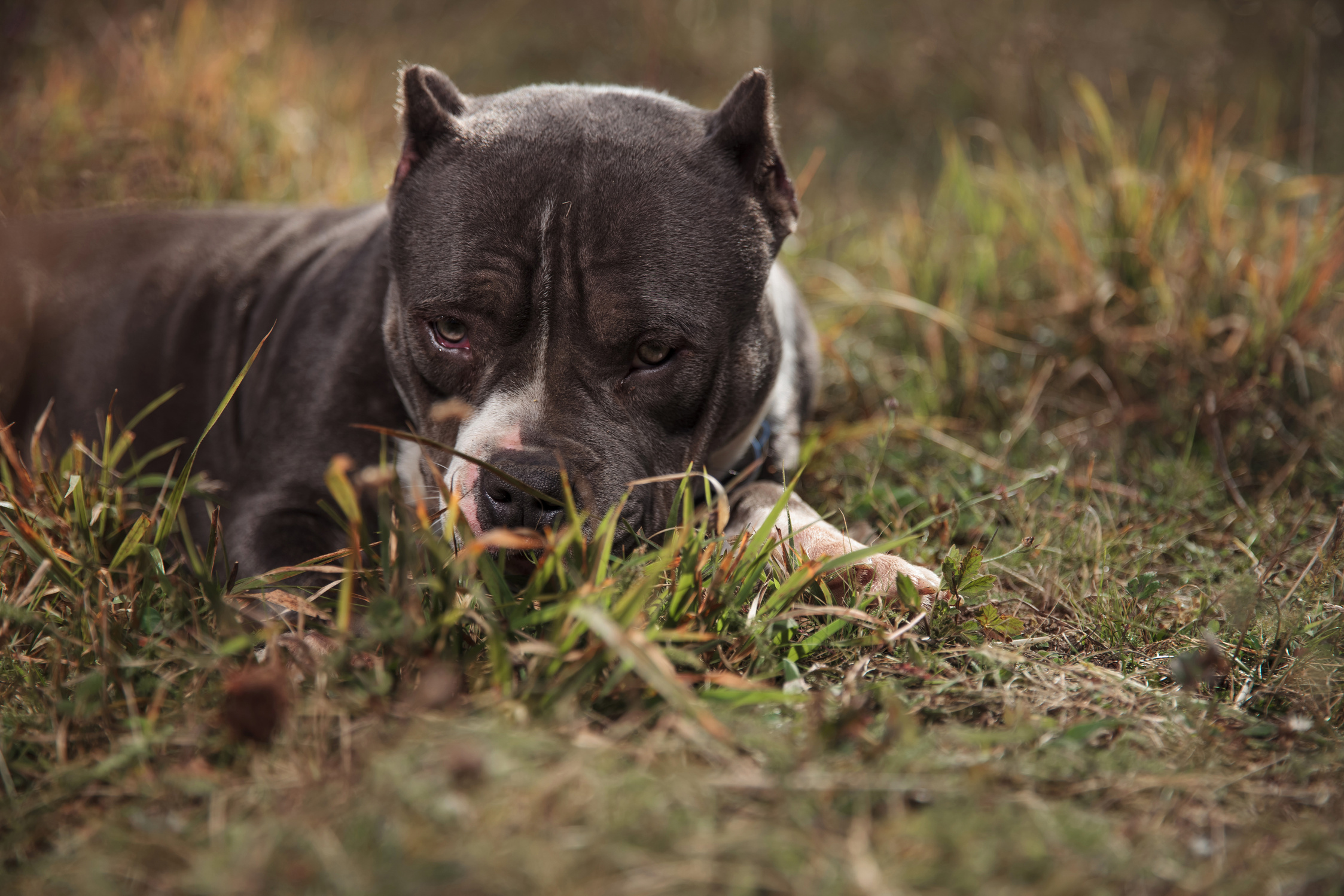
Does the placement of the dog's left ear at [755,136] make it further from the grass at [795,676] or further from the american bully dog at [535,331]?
the grass at [795,676]

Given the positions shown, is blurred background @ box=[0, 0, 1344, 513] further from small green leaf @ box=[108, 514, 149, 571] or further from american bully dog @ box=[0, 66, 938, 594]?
small green leaf @ box=[108, 514, 149, 571]

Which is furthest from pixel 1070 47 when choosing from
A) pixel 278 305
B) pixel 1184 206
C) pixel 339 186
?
pixel 278 305

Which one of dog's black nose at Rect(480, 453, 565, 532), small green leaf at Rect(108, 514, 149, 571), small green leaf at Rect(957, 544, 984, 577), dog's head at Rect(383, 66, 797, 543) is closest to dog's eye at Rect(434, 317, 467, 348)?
dog's head at Rect(383, 66, 797, 543)

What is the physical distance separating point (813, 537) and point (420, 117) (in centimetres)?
172

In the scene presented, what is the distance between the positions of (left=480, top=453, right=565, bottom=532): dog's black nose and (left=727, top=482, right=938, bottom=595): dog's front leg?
19.4 inches

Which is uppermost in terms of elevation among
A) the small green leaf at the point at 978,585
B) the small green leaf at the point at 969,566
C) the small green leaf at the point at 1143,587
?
the small green leaf at the point at 969,566

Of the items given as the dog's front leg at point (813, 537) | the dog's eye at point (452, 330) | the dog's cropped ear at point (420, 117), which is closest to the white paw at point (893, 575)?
the dog's front leg at point (813, 537)

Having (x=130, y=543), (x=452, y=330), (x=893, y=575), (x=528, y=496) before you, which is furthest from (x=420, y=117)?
(x=893, y=575)

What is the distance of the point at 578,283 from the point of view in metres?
2.75

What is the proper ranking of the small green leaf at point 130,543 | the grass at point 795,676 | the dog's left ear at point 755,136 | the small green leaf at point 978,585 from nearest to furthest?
the grass at point 795,676 → the small green leaf at point 130,543 → the small green leaf at point 978,585 → the dog's left ear at point 755,136

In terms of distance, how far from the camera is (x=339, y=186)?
554 cm

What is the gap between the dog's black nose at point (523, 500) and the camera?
2.50 meters

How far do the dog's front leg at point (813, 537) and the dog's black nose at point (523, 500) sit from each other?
492 mm

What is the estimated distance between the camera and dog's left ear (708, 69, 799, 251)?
299 centimetres
